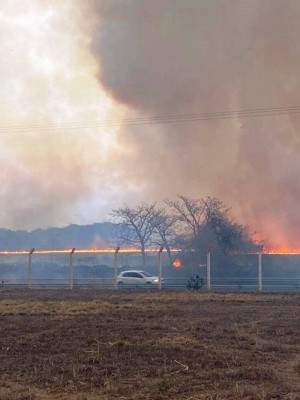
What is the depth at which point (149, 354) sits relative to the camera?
8.96 metres

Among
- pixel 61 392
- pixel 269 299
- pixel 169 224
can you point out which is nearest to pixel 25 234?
pixel 169 224

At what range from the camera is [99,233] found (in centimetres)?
9075

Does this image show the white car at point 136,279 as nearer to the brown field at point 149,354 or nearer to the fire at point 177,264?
the fire at point 177,264

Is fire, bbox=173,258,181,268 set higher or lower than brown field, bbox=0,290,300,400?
higher

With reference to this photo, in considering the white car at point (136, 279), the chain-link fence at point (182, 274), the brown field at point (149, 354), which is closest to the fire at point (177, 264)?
the chain-link fence at point (182, 274)

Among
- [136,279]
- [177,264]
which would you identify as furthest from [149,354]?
[177,264]

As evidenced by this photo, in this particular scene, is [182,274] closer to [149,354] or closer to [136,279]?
[136,279]

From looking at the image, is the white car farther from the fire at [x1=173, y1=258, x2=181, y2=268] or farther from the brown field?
the brown field

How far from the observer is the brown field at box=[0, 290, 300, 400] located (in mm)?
6609

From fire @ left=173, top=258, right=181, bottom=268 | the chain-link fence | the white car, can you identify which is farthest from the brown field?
fire @ left=173, top=258, right=181, bottom=268

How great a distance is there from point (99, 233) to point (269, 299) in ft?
→ 233

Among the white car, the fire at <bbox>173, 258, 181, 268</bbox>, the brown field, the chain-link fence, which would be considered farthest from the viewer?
the fire at <bbox>173, 258, 181, 268</bbox>

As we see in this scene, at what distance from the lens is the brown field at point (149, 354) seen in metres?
6.61

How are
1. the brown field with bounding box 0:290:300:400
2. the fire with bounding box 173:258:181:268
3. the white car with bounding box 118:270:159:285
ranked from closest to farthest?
1. the brown field with bounding box 0:290:300:400
2. the white car with bounding box 118:270:159:285
3. the fire with bounding box 173:258:181:268
